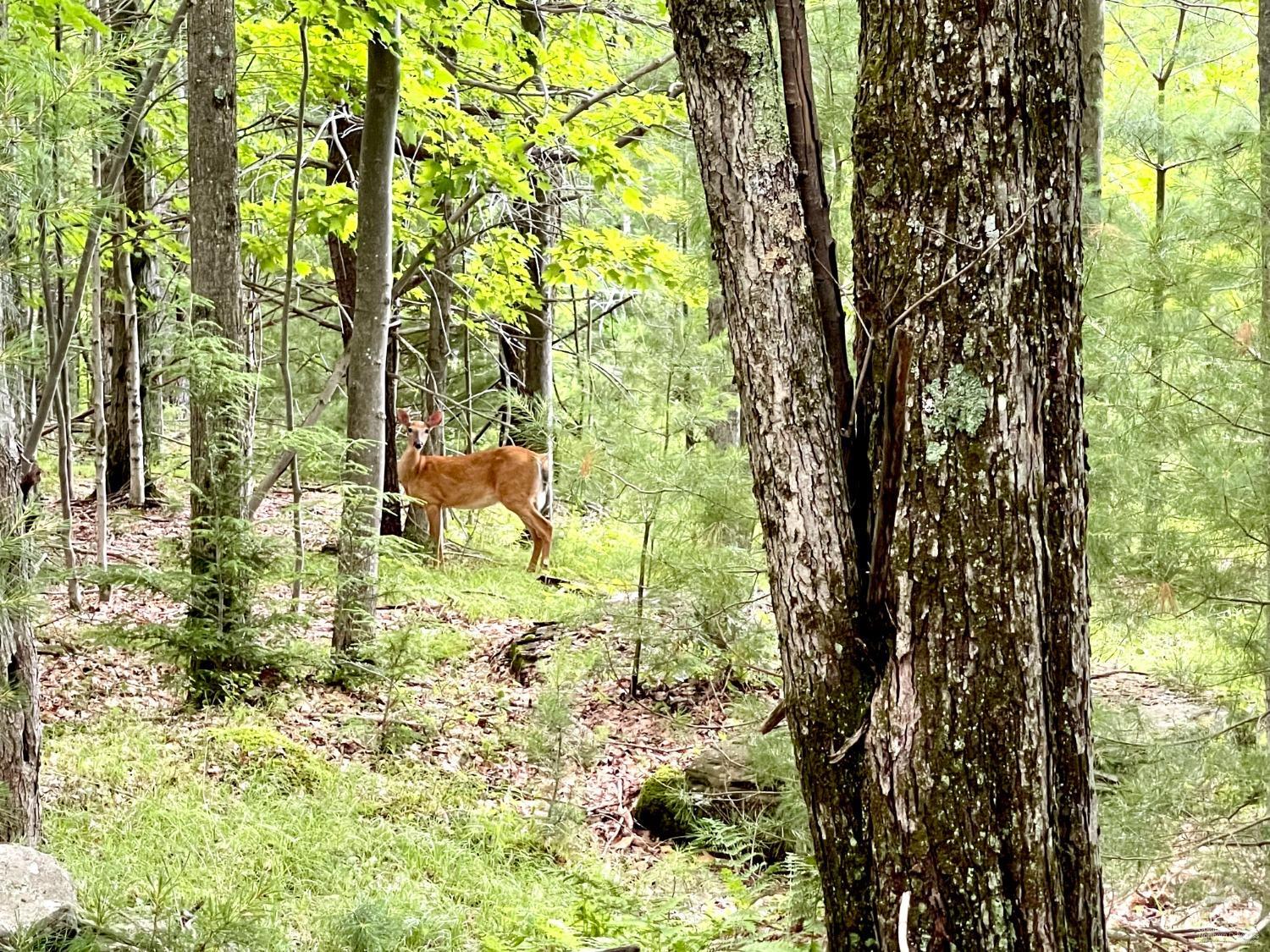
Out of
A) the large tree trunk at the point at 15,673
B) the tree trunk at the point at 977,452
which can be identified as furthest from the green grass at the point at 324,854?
the tree trunk at the point at 977,452

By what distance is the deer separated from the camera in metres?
11.6

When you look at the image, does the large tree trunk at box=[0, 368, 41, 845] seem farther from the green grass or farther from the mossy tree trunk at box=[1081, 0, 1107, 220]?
the mossy tree trunk at box=[1081, 0, 1107, 220]

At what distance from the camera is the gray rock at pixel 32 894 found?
313 cm

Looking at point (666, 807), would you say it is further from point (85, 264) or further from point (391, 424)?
point (391, 424)

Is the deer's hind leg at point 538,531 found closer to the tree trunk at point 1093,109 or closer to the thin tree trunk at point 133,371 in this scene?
the thin tree trunk at point 133,371

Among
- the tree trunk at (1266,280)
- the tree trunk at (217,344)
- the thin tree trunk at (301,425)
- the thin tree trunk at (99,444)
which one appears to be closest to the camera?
the tree trunk at (1266,280)

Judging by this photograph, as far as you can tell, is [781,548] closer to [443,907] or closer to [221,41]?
[443,907]

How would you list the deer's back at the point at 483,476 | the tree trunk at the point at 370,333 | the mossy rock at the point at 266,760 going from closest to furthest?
the mossy rock at the point at 266,760
the tree trunk at the point at 370,333
the deer's back at the point at 483,476

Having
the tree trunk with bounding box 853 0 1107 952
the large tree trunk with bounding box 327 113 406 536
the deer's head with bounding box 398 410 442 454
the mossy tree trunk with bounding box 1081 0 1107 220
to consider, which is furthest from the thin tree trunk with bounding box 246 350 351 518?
the tree trunk with bounding box 853 0 1107 952

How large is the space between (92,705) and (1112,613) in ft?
18.0

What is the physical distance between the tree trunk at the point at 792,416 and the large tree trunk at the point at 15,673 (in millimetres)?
2640

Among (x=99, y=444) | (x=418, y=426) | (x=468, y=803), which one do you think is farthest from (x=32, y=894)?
(x=418, y=426)

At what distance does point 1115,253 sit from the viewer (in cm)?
480

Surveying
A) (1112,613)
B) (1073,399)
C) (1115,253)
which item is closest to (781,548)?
(1073,399)
